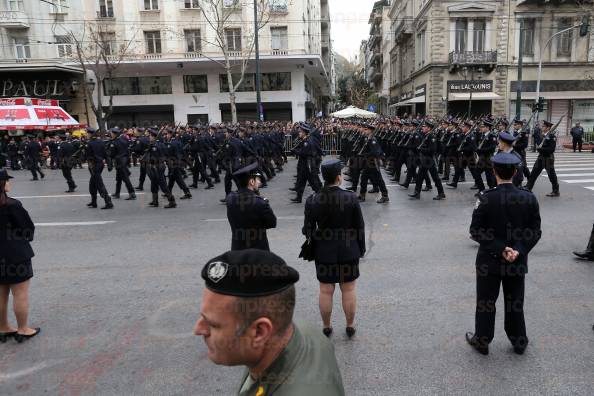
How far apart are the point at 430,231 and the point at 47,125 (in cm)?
2480

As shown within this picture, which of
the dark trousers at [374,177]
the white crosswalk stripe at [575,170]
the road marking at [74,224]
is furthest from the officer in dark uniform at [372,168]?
the road marking at [74,224]

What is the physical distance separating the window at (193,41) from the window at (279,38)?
5434 mm

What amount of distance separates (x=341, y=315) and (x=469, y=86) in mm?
32529

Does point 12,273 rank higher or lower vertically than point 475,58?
lower

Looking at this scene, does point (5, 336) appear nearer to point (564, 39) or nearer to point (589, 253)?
point (589, 253)

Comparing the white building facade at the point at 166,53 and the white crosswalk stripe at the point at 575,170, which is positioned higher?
the white building facade at the point at 166,53

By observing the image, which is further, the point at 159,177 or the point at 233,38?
the point at 233,38

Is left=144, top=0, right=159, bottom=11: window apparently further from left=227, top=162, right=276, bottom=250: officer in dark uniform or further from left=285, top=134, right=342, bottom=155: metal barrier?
left=227, top=162, right=276, bottom=250: officer in dark uniform

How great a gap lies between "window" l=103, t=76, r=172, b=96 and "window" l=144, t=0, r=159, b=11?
4.94 m

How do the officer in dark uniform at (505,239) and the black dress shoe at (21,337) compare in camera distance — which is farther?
the black dress shoe at (21,337)

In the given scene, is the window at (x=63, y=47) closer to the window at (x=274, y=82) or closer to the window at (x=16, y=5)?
the window at (x=16, y=5)

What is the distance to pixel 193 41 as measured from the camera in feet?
113

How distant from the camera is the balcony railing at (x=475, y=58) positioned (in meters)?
32.8

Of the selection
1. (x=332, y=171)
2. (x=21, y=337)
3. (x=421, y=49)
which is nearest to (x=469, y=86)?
(x=421, y=49)
